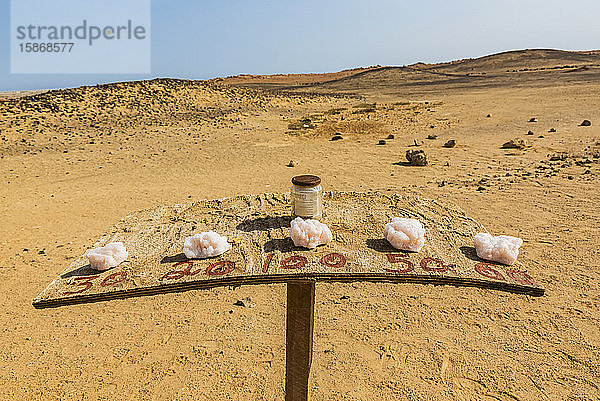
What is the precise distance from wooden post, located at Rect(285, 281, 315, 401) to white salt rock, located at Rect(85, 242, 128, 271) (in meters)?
0.90

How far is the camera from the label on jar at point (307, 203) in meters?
2.31

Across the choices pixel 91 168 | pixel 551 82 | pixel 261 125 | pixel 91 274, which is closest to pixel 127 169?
pixel 91 168

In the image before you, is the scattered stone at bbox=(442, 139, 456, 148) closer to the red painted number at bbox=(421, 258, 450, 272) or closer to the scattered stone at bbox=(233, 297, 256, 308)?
the scattered stone at bbox=(233, 297, 256, 308)

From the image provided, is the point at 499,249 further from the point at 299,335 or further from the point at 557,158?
the point at 557,158

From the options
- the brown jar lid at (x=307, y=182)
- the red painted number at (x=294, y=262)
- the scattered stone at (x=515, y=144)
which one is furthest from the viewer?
the scattered stone at (x=515, y=144)

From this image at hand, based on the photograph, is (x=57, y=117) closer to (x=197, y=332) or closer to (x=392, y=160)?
(x=392, y=160)

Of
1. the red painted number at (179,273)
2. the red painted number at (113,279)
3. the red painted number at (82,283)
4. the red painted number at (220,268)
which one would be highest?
the red painted number at (220,268)

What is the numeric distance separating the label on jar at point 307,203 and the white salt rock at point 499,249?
93 cm

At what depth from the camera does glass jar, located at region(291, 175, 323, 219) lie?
2256 millimetres

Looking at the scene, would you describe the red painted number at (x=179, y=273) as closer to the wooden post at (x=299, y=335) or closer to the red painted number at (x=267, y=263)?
the red painted number at (x=267, y=263)

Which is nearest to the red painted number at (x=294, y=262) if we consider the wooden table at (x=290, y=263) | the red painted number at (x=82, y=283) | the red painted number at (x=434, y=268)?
the wooden table at (x=290, y=263)

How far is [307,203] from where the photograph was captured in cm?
233

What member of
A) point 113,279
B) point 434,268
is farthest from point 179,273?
point 434,268

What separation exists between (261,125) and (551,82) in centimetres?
1804
